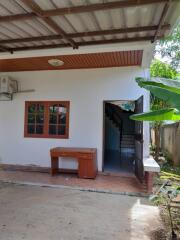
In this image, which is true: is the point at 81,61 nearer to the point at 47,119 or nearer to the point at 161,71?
the point at 47,119

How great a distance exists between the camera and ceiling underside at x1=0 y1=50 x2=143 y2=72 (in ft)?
20.5

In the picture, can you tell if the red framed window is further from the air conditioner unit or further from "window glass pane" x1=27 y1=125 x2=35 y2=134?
the air conditioner unit

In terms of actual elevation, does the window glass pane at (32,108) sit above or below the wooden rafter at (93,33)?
below

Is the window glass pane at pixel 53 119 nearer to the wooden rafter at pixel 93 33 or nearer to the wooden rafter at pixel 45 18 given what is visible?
the wooden rafter at pixel 93 33

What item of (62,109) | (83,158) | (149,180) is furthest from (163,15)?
(62,109)

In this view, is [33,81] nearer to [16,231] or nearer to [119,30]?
[119,30]

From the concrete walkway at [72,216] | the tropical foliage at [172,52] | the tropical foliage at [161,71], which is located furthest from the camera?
the tropical foliage at [172,52]

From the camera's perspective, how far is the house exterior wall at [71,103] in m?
7.39

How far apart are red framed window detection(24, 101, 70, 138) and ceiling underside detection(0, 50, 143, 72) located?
1156 millimetres

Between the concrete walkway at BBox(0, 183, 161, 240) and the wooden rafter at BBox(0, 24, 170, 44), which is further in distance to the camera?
the wooden rafter at BBox(0, 24, 170, 44)

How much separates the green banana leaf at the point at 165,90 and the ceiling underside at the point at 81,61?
11.3 ft

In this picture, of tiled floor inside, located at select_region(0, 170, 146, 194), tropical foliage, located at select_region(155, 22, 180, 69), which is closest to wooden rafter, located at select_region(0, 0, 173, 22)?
tiled floor inside, located at select_region(0, 170, 146, 194)

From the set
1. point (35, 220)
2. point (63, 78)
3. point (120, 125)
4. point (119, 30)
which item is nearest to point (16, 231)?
point (35, 220)

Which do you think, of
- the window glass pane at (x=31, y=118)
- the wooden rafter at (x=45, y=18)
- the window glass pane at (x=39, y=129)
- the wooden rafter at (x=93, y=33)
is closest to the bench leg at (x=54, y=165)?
the window glass pane at (x=39, y=129)
